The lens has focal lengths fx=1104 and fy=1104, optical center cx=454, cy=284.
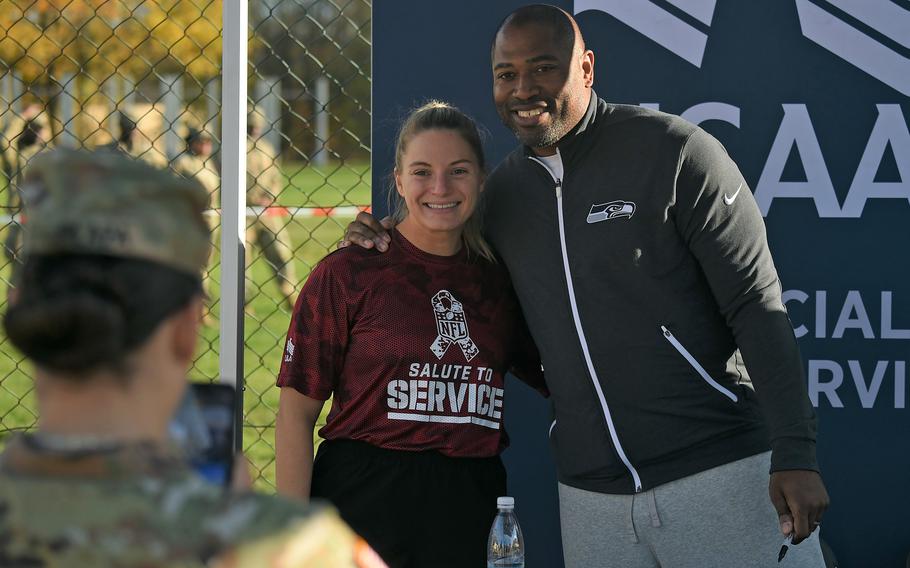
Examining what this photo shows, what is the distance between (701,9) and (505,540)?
1954 mm

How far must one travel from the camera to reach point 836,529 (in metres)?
3.79

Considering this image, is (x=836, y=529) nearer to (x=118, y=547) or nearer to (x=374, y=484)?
(x=374, y=484)

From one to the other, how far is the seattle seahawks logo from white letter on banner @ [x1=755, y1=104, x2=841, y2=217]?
1.07m

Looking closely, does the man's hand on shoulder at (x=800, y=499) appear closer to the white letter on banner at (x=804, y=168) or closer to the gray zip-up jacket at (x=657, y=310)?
the gray zip-up jacket at (x=657, y=310)

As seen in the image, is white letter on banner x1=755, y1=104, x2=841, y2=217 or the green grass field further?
the green grass field

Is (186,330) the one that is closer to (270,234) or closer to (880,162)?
(880,162)

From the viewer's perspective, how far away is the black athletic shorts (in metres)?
2.87

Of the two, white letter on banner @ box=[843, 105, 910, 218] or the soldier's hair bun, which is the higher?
white letter on banner @ box=[843, 105, 910, 218]

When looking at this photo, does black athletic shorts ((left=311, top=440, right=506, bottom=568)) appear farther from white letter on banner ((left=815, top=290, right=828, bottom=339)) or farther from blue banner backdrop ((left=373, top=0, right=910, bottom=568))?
white letter on banner ((left=815, top=290, right=828, bottom=339))

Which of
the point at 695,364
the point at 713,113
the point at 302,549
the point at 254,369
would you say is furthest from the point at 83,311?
the point at 254,369

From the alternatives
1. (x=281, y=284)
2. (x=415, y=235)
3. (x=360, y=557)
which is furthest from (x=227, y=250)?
(x=281, y=284)

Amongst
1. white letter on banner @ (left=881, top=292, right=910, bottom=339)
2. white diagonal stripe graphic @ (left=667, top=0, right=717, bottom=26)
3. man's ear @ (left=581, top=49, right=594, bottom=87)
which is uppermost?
white diagonal stripe graphic @ (left=667, top=0, right=717, bottom=26)

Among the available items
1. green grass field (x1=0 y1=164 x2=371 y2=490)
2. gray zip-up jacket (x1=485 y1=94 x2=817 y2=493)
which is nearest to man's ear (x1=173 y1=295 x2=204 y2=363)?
gray zip-up jacket (x1=485 y1=94 x2=817 y2=493)

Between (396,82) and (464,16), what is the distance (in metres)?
0.33
